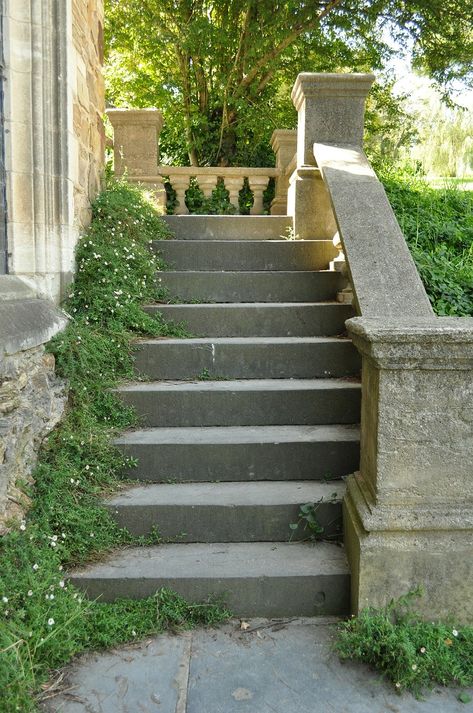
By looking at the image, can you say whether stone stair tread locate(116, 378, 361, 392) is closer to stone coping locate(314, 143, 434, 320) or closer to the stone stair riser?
the stone stair riser

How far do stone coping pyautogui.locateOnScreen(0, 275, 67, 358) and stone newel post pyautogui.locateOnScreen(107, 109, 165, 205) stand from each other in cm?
319

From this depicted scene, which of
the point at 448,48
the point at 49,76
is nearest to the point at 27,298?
the point at 49,76

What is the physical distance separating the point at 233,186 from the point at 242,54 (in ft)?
9.98

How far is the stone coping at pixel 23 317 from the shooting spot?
2.70 metres

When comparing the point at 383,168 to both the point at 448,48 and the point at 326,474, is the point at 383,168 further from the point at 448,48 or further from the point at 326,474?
the point at 326,474

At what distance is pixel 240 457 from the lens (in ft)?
10.8

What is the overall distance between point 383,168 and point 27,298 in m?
6.28

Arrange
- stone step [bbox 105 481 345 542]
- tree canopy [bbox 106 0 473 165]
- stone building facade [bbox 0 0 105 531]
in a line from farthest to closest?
tree canopy [bbox 106 0 473 165] → stone step [bbox 105 481 345 542] → stone building facade [bbox 0 0 105 531]

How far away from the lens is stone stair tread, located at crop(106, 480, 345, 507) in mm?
3014

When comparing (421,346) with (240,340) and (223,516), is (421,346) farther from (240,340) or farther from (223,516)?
(240,340)

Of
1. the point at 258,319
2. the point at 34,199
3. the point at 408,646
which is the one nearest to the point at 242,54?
the point at 258,319

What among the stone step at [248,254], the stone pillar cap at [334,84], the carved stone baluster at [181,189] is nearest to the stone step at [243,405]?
the stone step at [248,254]

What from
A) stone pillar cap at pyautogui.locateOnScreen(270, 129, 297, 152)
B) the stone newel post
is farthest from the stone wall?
stone pillar cap at pyautogui.locateOnScreen(270, 129, 297, 152)

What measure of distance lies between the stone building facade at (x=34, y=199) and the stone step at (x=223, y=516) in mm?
588
